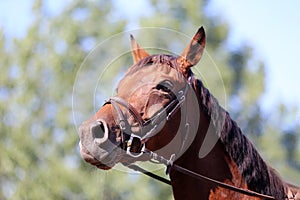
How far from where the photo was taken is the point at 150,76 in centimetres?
486

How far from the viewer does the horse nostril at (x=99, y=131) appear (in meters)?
4.45

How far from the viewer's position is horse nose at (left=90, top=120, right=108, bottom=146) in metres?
4.44

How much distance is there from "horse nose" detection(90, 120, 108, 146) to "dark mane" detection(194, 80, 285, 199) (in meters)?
0.85

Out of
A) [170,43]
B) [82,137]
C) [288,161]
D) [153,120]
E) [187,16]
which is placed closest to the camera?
[82,137]

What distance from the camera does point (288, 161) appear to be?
2145 cm

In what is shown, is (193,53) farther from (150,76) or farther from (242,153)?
(242,153)

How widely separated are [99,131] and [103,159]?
0.21 m

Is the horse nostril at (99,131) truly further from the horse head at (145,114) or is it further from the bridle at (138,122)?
the bridle at (138,122)

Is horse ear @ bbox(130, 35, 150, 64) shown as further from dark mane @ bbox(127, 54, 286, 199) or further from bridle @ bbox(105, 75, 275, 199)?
bridle @ bbox(105, 75, 275, 199)

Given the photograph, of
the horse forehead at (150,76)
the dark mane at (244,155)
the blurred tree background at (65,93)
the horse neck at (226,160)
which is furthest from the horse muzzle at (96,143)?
the blurred tree background at (65,93)

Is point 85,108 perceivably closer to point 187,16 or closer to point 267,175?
point 267,175

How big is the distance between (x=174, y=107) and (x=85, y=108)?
4.71 feet

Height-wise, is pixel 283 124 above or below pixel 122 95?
above

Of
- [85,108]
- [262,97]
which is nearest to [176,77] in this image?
[85,108]
